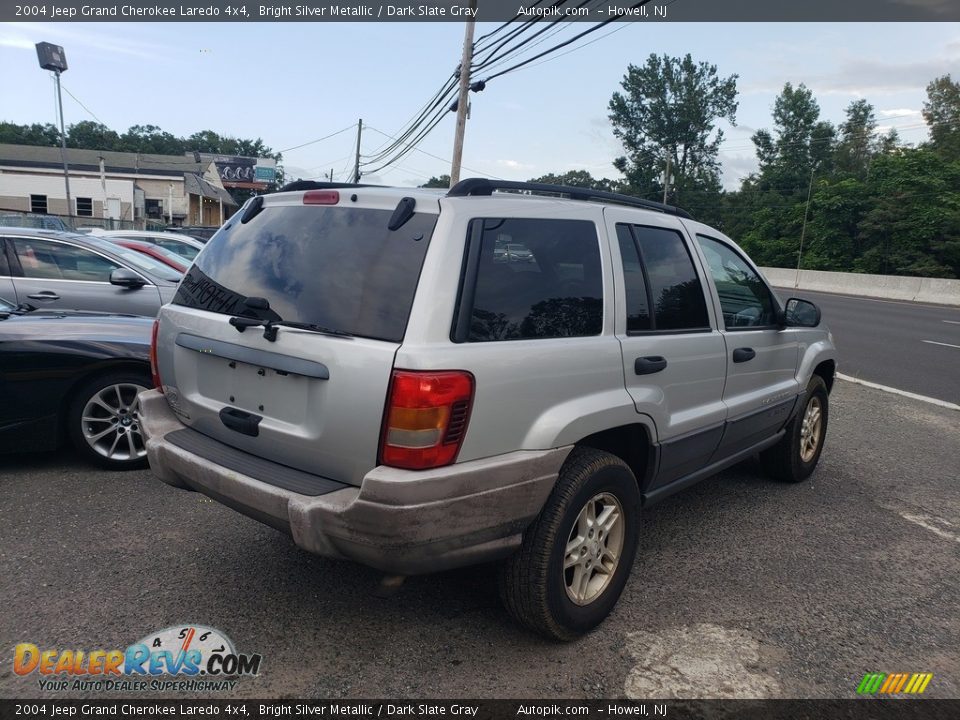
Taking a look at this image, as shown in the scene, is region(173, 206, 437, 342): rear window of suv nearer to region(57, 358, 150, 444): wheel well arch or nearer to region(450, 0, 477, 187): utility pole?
region(57, 358, 150, 444): wheel well arch

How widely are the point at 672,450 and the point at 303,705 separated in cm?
201

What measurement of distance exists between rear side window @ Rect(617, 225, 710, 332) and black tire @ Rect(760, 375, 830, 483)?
1722 millimetres

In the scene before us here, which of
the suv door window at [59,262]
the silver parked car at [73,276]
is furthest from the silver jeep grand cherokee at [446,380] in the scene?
the suv door window at [59,262]

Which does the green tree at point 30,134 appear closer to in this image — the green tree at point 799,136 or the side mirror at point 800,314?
the green tree at point 799,136

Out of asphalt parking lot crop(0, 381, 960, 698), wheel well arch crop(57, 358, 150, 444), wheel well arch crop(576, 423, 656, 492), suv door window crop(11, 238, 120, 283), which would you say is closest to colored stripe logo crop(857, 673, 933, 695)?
asphalt parking lot crop(0, 381, 960, 698)

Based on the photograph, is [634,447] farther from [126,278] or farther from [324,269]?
[126,278]

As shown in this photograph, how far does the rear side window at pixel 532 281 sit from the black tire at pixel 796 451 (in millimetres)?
2616

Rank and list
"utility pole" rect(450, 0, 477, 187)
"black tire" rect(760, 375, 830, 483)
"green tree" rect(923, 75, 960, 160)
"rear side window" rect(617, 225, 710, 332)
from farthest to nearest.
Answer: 1. "green tree" rect(923, 75, 960, 160)
2. "utility pole" rect(450, 0, 477, 187)
3. "black tire" rect(760, 375, 830, 483)
4. "rear side window" rect(617, 225, 710, 332)

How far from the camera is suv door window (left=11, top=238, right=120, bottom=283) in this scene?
23.0 ft

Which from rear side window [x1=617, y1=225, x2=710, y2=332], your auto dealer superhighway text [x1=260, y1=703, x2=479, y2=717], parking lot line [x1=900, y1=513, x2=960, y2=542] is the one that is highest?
rear side window [x1=617, y1=225, x2=710, y2=332]

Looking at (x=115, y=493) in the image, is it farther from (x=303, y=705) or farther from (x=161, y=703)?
(x=303, y=705)

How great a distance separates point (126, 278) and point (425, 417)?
553 centimetres

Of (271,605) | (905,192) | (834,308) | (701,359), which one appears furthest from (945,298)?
(271,605)

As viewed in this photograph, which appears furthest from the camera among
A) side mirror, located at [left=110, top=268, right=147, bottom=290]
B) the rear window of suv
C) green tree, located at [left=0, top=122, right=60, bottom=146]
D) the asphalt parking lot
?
green tree, located at [left=0, top=122, right=60, bottom=146]
